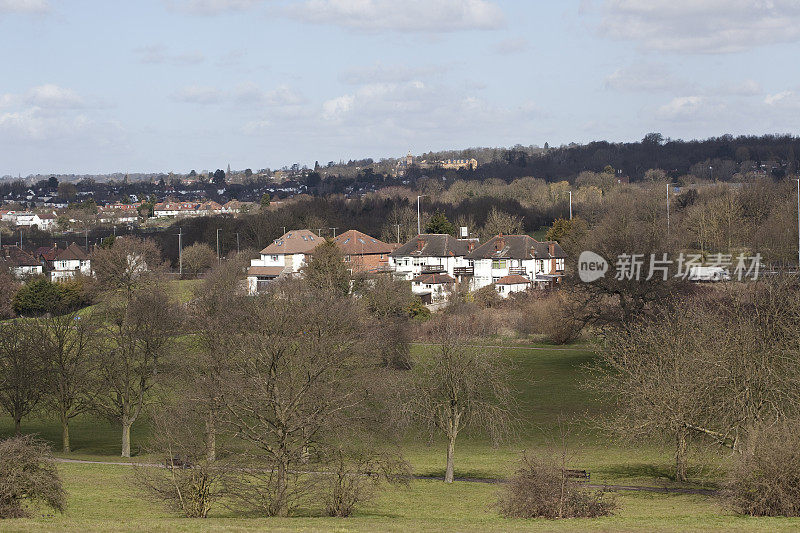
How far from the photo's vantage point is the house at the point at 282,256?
93938mm

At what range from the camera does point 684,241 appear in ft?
260

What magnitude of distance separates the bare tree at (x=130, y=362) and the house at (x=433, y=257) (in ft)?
172

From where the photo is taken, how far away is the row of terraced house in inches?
3314

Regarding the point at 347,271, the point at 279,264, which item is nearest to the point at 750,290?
the point at 347,271

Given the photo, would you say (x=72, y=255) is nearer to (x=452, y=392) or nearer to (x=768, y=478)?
(x=452, y=392)

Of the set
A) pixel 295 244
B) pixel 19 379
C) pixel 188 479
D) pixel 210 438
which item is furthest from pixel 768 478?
pixel 295 244

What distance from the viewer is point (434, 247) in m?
94.0

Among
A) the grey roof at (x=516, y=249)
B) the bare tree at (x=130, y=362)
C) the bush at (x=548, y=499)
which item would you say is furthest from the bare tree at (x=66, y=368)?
the grey roof at (x=516, y=249)

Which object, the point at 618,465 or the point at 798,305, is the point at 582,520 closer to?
the point at 618,465

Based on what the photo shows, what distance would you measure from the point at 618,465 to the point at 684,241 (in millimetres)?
53113

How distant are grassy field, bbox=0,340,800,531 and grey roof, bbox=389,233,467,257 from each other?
150ft

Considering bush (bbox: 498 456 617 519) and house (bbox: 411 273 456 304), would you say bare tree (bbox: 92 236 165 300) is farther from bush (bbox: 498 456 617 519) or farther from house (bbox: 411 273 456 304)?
bush (bbox: 498 456 617 519)

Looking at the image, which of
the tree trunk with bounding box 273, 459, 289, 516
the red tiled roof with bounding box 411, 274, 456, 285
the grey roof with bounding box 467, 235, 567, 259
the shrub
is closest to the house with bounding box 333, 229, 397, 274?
the red tiled roof with bounding box 411, 274, 456, 285

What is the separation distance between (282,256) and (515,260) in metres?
26.2
